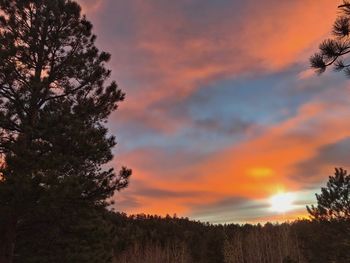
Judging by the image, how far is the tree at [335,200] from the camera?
21.1m

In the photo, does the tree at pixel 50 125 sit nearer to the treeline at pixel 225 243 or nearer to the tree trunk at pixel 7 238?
the tree trunk at pixel 7 238

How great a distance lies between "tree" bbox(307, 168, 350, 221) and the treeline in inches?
15.6

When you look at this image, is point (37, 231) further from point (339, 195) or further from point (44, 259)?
point (339, 195)

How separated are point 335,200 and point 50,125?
1410 cm

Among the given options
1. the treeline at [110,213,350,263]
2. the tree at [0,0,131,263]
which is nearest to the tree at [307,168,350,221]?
the treeline at [110,213,350,263]

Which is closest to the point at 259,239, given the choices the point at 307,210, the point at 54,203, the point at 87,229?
the point at 307,210

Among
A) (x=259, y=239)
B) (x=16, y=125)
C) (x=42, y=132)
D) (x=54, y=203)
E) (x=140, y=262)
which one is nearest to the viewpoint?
(x=54, y=203)

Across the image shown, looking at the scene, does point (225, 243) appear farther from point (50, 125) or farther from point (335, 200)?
point (50, 125)

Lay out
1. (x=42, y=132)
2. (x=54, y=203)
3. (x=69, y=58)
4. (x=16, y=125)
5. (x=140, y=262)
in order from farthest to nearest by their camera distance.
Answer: (x=140, y=262) → (x=69, y=58) → (x=16, y=125) → (x=42, y=132) → (x=54, y=203)

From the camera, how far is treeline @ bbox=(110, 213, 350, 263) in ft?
70.4

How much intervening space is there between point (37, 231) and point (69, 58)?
6.69m

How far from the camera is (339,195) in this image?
70.2 feet

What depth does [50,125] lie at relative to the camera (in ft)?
49.3

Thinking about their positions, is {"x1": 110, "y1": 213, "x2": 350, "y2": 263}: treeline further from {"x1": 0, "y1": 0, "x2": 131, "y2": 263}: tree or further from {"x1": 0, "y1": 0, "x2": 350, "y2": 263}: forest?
{"x1": 0, "y1": 0, "x2": 131, "y2": 263}: tree
